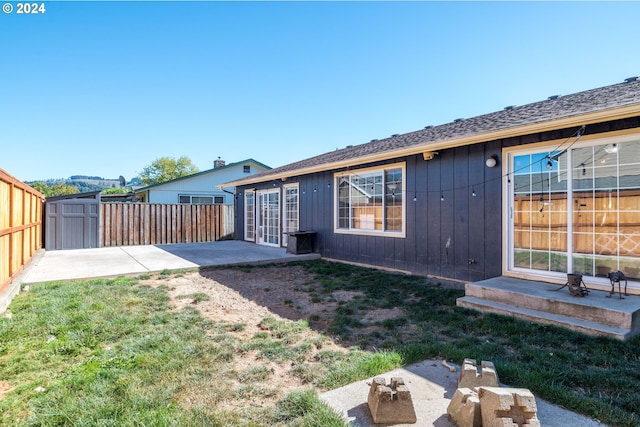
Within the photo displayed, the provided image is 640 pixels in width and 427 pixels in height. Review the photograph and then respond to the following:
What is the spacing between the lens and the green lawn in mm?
2020

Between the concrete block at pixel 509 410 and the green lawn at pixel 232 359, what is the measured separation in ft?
1.86

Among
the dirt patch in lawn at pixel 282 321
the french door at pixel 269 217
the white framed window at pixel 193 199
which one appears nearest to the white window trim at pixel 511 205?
the dirt patch in lawn at pixel 282 321

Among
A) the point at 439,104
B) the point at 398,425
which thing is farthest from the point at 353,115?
the point at 398,425

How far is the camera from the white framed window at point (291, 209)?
10320 mm

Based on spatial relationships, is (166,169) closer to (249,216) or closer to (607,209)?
(249,216)

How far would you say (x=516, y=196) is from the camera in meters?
5.08

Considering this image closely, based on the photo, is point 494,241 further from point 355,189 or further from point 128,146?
point 128,146

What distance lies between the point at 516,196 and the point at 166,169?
37.5 meters

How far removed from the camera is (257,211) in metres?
12.6

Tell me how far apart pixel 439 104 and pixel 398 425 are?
13.9 m

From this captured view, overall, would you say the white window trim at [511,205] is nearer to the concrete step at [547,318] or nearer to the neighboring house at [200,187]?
the concrete step at [547,318]

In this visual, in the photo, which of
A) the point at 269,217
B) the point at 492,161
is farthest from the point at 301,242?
the point at 492,161

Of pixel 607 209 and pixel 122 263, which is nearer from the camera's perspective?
pixel 607 209

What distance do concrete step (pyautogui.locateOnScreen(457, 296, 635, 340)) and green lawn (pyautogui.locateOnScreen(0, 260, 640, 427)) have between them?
12 centimetres
